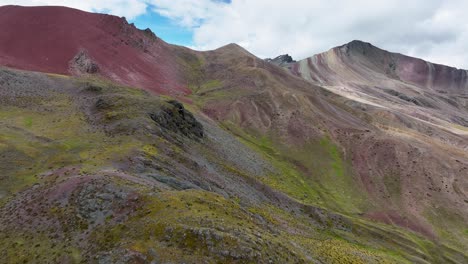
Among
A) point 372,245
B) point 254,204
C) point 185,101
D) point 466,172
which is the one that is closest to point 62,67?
point 185,101

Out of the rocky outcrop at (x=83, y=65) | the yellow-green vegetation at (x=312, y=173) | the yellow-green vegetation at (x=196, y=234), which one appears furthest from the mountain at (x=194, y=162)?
the yellow-green vegetation at (x=312, y=173)

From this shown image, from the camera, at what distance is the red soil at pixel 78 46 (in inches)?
3440

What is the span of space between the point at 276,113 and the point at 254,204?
57.0m

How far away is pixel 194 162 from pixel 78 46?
6199 centimetres

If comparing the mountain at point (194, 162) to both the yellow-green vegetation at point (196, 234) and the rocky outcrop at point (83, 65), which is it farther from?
the rocky outcrop at point (83, 65)

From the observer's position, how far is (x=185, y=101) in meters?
99.2

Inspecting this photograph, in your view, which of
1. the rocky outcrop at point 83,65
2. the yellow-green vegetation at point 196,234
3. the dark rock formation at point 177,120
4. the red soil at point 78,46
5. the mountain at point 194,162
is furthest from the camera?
the rocky outcrop at point 83,65

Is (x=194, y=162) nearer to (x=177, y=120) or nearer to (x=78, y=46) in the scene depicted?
(x=177, y=120)

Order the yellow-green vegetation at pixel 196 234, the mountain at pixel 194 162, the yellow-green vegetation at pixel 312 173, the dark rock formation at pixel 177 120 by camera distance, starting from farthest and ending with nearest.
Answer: the yellow-green vegetation at pixel 312 173
the dark rock formation at pixel 177 120
the mountain at pixel 194 162
the yellow-green vegetation at pixel 196 234

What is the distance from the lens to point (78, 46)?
318 ft

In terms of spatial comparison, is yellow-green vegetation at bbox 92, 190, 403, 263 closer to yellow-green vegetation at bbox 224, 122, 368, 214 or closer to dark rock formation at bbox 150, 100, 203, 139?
dark rock formation at bbox 150, 100, 203, 139

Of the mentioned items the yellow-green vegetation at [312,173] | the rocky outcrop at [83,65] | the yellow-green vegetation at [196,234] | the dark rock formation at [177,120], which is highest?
the rocky outcrop at [83,65]

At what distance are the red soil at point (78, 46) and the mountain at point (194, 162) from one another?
49 cm

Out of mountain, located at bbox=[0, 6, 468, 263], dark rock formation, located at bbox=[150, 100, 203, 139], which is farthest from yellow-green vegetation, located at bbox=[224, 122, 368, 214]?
dark rock formation, located at bbox=[150, 100, 203, 139]
